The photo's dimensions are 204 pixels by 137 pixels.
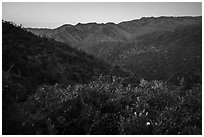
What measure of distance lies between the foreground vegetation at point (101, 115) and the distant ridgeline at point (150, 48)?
12.2ft

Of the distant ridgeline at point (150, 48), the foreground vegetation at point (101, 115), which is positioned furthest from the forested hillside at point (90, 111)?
the distant ridgeline at point (150, 48)

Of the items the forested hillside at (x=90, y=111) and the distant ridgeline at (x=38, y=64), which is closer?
the forested hillside at (x=90, y=111)

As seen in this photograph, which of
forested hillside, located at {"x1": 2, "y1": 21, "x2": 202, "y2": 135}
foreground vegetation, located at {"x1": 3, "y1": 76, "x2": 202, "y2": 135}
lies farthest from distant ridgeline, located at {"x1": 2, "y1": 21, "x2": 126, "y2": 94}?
foreground vegetation, located at {"x1": 3, "y1": 76, "x2": 202, "y2": 135}

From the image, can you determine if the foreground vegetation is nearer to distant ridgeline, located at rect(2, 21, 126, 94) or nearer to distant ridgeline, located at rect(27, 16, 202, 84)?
distant ridgeline, located at rect(2, 21, 126, 94)

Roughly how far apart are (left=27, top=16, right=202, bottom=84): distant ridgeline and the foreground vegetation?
3.70 meters

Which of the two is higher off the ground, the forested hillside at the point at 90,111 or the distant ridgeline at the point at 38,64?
the distant ridgeline at the point at 38,64

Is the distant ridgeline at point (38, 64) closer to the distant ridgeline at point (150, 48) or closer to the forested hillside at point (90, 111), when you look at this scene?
the forested hillside at point (90, 111)

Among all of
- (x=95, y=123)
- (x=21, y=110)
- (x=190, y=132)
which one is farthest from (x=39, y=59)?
(x=190, y=132)

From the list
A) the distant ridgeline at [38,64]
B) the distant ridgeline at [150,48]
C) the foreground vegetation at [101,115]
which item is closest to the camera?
the foreground vegetation at [101,115]

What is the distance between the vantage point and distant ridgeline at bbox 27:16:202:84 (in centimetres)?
2033

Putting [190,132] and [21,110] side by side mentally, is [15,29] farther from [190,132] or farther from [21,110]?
[190,132]

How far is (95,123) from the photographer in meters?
5.30

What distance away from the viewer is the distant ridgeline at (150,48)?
20330mm

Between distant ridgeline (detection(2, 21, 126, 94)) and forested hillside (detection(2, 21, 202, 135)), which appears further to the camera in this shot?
distant ridgeline (detection(2, 21, 126, 94))
